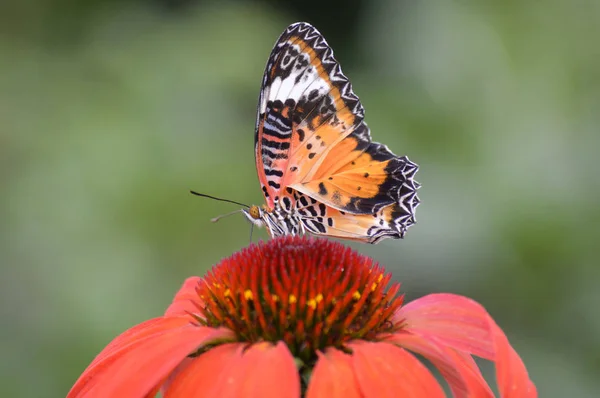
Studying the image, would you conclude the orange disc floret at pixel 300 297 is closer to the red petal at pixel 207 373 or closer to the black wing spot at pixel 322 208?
the red petal at pixel 207 373

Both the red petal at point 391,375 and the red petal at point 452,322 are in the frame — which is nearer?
the red petal at point 391,375

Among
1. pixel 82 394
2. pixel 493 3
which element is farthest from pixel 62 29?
pixel 82 394

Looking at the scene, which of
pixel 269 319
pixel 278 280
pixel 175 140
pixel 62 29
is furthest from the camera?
pixel 62 29

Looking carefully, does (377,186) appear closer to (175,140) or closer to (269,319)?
(269,319)

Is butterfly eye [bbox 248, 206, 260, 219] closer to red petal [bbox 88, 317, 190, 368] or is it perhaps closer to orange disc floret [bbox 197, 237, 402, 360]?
orange disc floret [bbox 197, 237, 402, 360]

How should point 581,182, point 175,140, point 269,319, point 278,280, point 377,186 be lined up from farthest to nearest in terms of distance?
point 175,140 → point 581,182 → point 377,186 → point 278,280 → point 269,319

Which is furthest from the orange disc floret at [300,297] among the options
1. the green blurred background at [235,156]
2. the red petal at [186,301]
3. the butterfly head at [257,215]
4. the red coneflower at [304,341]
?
the green blurred background at [235,156]

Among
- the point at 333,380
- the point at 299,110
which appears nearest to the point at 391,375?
the point at 333,380

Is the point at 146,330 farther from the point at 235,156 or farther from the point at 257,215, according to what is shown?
the point at 235,156
